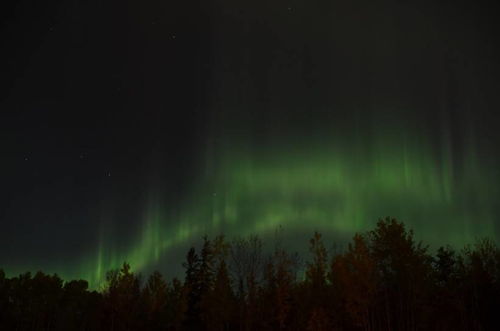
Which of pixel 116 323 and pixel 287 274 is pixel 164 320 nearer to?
pixel 116 323

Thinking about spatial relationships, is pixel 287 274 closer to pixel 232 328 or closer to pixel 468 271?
pixel 232 328

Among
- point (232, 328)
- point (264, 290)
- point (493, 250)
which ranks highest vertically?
point (493, 250)

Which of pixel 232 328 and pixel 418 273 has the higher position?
pixel 418 273

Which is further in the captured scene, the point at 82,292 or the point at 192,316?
the point at 82,292

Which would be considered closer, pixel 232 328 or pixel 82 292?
pixel 232 328

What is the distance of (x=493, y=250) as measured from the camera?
51.1 m

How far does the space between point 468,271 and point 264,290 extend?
23.1m

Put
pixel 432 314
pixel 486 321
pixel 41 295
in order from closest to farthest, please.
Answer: pixel 432 314 < pixel 486 321 < pixel 41 295

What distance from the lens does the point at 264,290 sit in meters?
47.2

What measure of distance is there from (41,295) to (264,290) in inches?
1901

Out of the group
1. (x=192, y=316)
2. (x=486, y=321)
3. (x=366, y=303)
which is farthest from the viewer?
(x=192, y=316)

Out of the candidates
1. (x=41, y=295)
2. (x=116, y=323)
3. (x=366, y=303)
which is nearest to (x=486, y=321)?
(x=366, y=303)

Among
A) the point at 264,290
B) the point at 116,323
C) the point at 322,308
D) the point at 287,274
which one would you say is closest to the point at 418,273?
the point at 322,308

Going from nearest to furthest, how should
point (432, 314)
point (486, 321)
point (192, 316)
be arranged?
1. point (432, 314)
2. point (486, 321)
3. point (192, 316)
